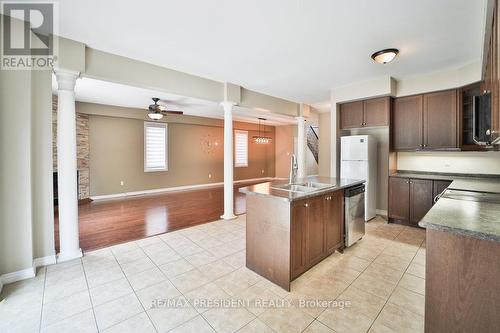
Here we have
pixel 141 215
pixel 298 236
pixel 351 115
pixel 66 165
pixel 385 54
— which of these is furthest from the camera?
pixel 141 215

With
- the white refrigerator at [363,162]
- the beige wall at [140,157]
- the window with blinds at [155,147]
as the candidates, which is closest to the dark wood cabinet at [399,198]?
the white refrigerator at [363,162]

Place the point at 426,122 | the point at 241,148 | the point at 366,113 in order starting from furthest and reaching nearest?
1. the point at 241,148
2. the point at 366,113
3. the point at 426,122

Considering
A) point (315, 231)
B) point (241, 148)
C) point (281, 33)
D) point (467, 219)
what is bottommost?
point (315, 231)

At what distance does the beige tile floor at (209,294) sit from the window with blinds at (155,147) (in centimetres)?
456

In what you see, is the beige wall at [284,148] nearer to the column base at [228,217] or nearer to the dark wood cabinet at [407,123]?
the dark wood cabinet at [407,123]

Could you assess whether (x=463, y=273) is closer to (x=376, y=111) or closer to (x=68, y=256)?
(x=376, y=111)

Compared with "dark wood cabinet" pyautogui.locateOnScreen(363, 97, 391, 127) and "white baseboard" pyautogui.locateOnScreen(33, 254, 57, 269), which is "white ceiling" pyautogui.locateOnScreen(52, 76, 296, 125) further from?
"dark wood cabinet" pyautogui.locateOnScreen(363, 97, 391, 127)

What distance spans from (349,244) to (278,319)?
1682mm

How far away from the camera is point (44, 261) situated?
2631mm

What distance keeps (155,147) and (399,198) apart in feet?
22.8

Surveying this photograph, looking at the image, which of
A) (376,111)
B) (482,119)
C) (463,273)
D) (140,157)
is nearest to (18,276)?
(463,273)

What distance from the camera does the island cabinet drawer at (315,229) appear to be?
222cm

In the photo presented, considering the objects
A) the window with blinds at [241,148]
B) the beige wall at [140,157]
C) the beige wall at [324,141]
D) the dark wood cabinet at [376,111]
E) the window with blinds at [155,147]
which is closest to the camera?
the dark wood cabinet at [376,111]

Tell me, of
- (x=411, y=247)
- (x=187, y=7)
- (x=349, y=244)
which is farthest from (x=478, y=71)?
(x=187, y=7)
